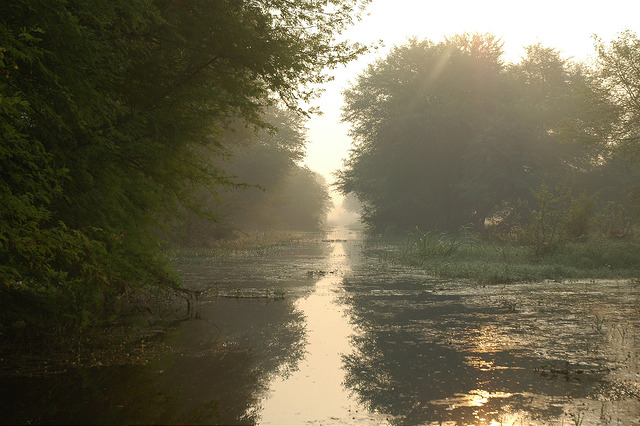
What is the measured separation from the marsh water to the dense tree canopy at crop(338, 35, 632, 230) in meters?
28.6

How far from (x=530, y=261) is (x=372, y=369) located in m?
15.4

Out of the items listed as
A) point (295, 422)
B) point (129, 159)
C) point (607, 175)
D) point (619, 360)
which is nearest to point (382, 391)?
point (295, 422)

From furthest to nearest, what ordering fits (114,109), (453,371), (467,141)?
1. (467,141)
2. (114,109)
3. (453,371)

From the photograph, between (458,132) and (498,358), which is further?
(458,132)

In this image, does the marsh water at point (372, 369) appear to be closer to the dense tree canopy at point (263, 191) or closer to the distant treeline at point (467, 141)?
the dense tree canopy at point (263, 191)

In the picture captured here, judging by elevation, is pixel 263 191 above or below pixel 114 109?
below

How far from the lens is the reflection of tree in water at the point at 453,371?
5.96 m

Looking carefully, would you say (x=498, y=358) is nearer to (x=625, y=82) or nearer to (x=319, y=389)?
(x=319, y=389)

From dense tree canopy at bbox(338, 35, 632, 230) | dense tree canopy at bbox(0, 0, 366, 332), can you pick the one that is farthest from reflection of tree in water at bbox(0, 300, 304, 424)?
dense tree canopy at bbox(338, 35, 632, 230)

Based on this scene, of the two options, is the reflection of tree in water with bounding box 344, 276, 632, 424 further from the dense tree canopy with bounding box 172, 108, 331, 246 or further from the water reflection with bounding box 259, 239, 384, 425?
the dense tree canopy with bounding box 172, 108, 331, 246

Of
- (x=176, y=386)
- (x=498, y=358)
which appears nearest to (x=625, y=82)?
(x=498, y=358)

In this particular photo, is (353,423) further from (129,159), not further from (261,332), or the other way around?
(129,159)

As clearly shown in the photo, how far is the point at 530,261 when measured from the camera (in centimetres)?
2116

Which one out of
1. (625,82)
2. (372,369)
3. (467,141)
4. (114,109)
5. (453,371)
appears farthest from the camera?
(467,141)
